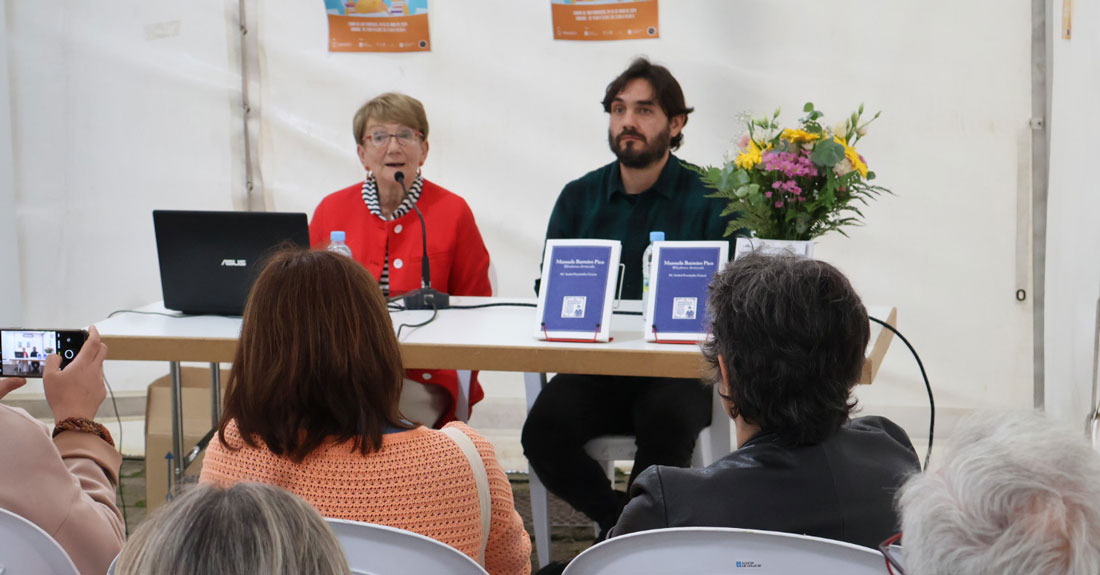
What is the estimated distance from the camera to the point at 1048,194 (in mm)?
3189

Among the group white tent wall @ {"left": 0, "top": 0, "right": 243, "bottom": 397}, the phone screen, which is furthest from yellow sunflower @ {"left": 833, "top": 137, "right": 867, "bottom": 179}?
white tent wall @ {"left": 0, "top": 0, "right": 243, "bottom": 397}

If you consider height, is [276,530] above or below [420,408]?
above

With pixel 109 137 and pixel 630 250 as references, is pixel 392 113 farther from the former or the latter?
pixel 109 137

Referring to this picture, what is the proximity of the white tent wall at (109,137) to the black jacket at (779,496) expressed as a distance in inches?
113

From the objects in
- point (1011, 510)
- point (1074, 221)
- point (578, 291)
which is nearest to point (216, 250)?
point (578, 291)

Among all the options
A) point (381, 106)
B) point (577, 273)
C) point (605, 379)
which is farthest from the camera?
point (381, 106)

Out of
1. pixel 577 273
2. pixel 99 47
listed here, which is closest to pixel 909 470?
pixel 577 273

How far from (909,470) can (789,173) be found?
3.33 feet

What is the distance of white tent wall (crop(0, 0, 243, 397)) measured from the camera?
3.69 m

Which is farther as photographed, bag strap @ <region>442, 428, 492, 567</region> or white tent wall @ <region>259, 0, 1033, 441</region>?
white tent wall @ <region>259, 0, 1033, 441</region>

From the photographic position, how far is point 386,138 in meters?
3.02

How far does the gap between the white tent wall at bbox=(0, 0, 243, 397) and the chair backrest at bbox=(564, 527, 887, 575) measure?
9.95 ft

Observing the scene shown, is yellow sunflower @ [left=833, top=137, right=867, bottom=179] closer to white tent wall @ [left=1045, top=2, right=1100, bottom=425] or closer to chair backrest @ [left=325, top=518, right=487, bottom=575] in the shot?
white tent wall @ [left=1045, top=2, right=1100, bottom=425]

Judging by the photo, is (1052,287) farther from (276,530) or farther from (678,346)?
(276,530)
